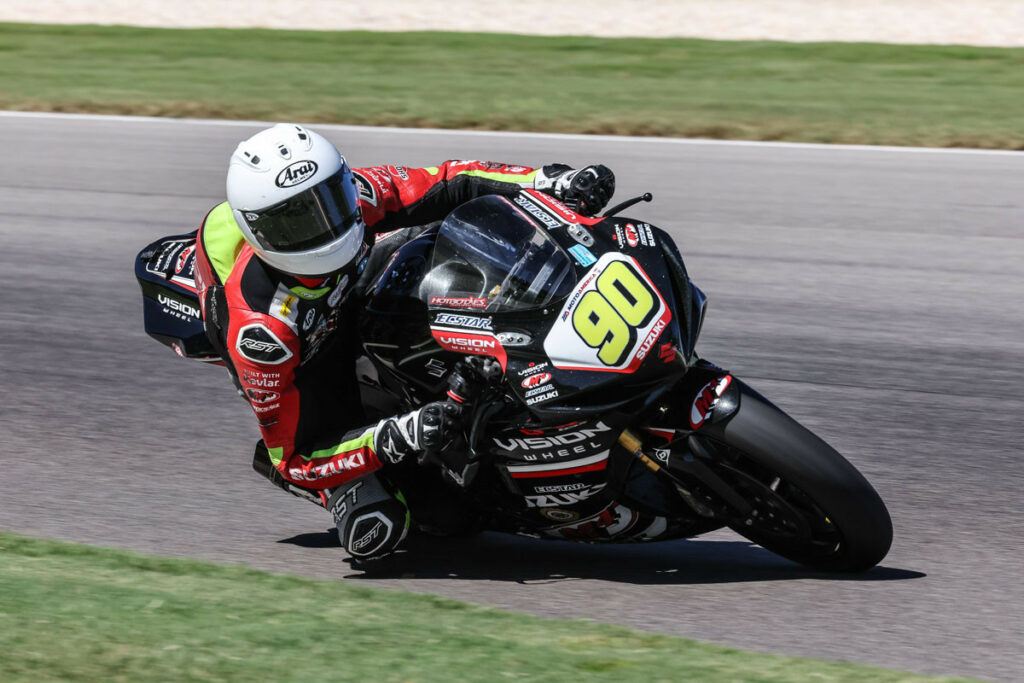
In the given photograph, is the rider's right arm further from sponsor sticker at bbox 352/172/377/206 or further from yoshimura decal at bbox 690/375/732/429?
yoshimura decal at bbox 690/375/732/429

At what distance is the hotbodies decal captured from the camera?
397 cm

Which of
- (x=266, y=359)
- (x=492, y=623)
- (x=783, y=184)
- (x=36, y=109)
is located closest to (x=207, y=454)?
(x=266, y=359)

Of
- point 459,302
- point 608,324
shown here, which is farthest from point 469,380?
point 608,324

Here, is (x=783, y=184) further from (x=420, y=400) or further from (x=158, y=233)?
(x=420, y=400)

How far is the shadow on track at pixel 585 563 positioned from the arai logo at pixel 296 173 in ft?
4.73

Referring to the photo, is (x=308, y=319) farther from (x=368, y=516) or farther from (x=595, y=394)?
(x=595, y=394)

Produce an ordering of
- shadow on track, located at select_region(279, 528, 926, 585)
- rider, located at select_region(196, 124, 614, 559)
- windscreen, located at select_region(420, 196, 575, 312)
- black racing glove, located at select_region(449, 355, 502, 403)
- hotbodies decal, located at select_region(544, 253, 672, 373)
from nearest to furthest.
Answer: hotbodies decal, located at select_region(544, 253, 672, 373), windscreen, located at select_region(420, 196, 575, 312), black racing glove, located at select_region(449, 355, 502, 403), rider, located at select_region(196, 124, 614, 559), shadow on track, located at select_region(279, 528, 926, 585)

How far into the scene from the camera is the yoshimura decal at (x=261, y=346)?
14.6 feet

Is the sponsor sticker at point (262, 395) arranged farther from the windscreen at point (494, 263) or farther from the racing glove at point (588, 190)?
the racing glove at point (588, 190)

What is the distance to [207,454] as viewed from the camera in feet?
19.7

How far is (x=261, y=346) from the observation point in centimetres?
445

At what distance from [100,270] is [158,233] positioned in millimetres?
1010

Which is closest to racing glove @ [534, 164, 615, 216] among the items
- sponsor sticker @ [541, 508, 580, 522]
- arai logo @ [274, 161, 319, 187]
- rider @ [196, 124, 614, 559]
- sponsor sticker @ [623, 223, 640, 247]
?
rider @ [196, 124, 614, 559]

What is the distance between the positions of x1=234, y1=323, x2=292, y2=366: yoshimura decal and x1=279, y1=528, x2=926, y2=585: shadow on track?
89 centimetres
